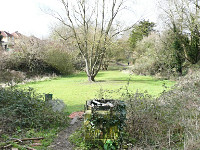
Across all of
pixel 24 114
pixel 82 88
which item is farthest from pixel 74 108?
pixel 82 88

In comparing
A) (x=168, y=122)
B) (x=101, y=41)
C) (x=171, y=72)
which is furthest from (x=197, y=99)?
(x=171, y=72)

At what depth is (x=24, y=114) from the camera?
22.8 ft

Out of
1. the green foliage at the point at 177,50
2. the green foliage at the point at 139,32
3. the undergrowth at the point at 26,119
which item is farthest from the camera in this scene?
the green foliage at the point at 177,50

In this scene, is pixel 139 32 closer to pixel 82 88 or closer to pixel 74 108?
pixel 82 88

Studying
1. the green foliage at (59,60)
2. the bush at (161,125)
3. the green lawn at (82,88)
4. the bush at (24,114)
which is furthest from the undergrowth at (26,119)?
the green foliage at (59,60)

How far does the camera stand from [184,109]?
238 inches

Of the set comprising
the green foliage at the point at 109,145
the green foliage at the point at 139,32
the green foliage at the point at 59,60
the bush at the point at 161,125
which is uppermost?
the green foliage at the point at 139,32

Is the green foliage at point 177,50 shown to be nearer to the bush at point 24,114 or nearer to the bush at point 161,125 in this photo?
the bush at point 161,125

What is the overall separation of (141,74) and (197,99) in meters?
19.7

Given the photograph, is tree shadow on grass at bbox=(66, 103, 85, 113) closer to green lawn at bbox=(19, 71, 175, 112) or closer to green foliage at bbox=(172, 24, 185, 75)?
green lawn at bbox=(19, 71, 175, 112)

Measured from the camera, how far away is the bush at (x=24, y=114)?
6293 millimetres

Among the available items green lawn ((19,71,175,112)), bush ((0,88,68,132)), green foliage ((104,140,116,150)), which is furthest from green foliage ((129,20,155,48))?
Result: green foliage ((104,140,116,150))

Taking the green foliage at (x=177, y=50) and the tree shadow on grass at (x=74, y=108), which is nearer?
the tree shadow on grass at (x=74, y=108)

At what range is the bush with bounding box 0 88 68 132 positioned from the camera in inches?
248
